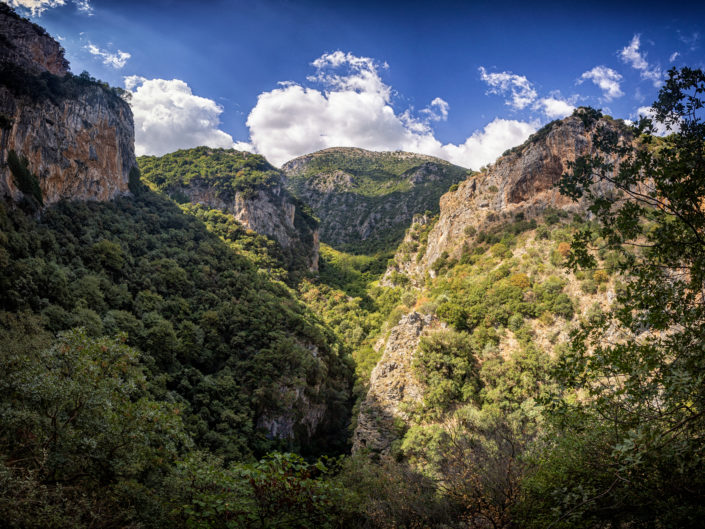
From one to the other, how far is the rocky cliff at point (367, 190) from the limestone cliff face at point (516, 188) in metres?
38.0

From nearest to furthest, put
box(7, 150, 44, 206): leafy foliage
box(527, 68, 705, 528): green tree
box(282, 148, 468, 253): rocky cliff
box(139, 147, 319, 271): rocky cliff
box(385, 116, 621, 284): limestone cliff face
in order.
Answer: box(527, 68, 705, 528): green tree → box(7, 150, 44, 206): leafy foliage → box(385, 116, 621, 284): limestone cliff face → box(139, 147, 319, 271): rocky cliff → box(282, 148, 468, 253): rocky cliff

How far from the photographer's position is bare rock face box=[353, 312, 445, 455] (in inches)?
859

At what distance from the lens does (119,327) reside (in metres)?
24.3

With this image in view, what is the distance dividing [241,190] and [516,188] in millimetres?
58579

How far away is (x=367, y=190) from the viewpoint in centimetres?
13850

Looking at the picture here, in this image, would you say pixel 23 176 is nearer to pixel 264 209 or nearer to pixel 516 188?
pixel 264 209

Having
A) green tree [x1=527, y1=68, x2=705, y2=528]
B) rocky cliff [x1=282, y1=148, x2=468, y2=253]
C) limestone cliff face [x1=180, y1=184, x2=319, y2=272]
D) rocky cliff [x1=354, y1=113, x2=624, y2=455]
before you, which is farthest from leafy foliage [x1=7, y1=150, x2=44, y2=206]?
rocky cliff [x1=282, y1=148, x2=468, y2=253]

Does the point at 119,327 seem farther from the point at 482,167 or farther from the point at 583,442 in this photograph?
the point at 482,167

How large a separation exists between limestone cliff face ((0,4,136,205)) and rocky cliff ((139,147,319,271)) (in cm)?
2698

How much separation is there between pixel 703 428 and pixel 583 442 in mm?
2875

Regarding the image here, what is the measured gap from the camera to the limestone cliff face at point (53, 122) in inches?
1060

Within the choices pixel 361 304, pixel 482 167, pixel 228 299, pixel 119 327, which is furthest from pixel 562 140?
pixel 119 327

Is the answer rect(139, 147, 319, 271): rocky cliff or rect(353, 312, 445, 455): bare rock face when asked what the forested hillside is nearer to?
rect(353, 312, 445, 455): bare rock face

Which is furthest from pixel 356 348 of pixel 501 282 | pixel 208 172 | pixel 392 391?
pixel 208 172
